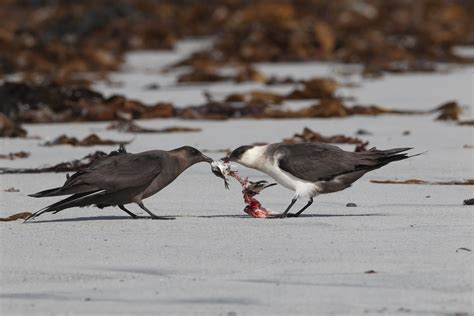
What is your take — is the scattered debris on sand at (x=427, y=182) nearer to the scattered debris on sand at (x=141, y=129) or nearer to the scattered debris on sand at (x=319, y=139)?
the scattered debris on sand at (x=319, y=139)

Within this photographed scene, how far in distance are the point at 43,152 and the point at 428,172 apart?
3.15 m

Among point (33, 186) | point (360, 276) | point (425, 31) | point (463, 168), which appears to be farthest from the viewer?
point (425, 31)

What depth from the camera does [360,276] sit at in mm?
4469

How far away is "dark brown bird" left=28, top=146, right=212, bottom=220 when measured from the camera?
19.4ft

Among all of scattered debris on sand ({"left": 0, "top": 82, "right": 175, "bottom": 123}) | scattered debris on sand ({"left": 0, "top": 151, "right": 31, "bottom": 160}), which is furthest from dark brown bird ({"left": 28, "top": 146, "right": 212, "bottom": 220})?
scattered debris on sand ({"left": 0, "top": 82, "right": 175, "bottom": 123})

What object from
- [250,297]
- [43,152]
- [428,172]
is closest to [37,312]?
[250,297]

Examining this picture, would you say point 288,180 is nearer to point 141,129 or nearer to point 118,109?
point 141,129

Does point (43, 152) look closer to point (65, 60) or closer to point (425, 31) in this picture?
point (65, 60)

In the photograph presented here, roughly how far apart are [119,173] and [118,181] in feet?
0.18

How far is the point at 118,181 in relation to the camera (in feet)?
19.6

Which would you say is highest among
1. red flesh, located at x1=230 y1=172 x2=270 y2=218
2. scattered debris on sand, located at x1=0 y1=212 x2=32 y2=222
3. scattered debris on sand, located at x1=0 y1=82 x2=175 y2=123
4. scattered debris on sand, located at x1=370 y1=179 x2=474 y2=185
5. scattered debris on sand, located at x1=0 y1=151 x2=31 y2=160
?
scattered debris on sand, located at x1=0 y1=82 x2=175 y2=123

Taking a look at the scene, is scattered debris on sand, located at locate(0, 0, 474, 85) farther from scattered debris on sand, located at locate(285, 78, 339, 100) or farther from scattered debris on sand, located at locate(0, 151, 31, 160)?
scattered debris on sand, located at locate(0, 151, 31, 160)

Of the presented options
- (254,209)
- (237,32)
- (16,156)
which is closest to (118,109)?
(16,156)

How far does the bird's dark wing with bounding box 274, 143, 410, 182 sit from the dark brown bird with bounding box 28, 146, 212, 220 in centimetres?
59
